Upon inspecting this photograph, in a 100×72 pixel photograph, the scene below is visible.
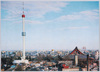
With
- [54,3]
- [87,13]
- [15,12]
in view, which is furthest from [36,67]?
[87,13]

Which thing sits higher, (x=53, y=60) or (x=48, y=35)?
(x=48, y=35)

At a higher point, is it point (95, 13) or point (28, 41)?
point (95, 13)

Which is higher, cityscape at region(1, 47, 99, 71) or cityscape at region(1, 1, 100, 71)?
cityscape at region(1, 1, 100, 71)

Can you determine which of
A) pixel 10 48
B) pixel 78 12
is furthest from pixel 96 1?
pixel 10 48

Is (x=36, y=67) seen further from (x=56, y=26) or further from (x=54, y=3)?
(x=54, y=3)

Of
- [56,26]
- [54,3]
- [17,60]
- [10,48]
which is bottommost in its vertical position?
[17,60]

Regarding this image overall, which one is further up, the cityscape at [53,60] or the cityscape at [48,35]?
the cityscape at [48,35]
